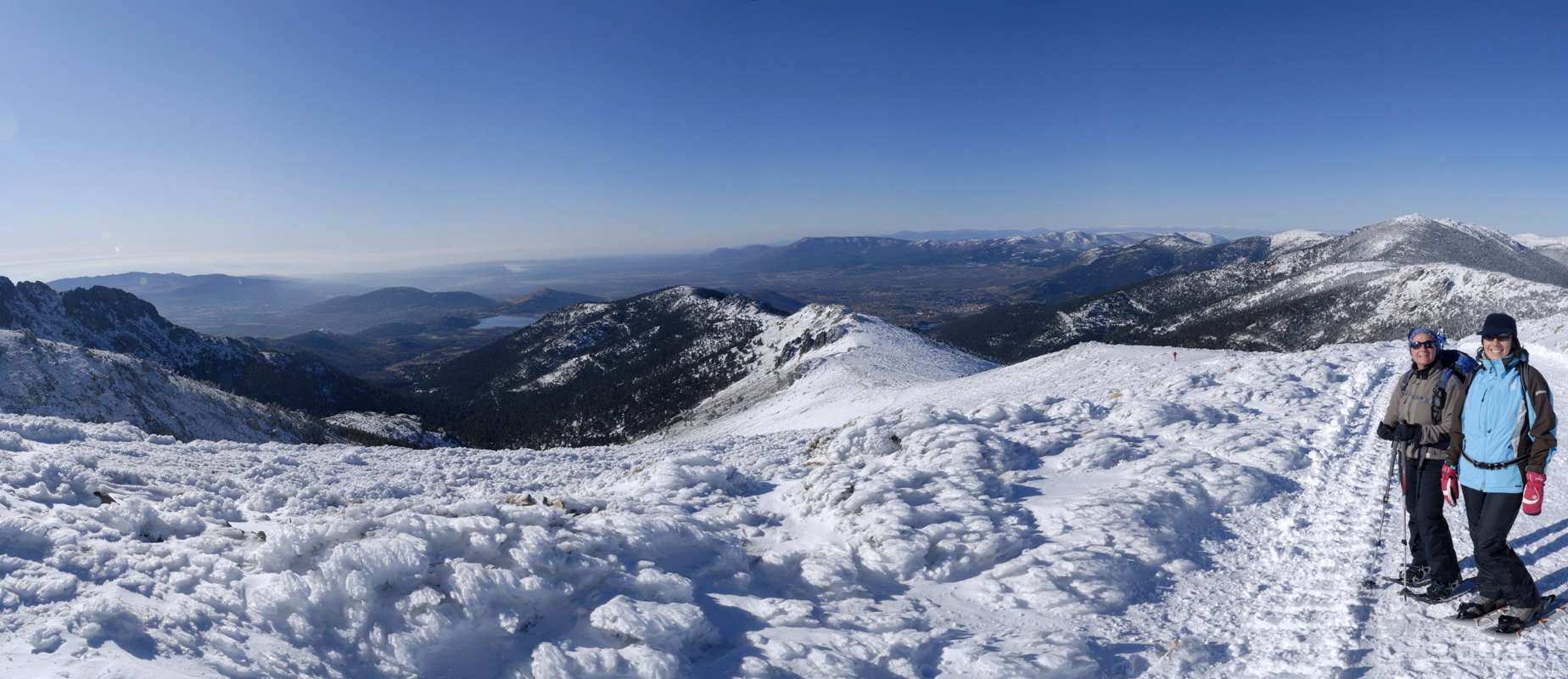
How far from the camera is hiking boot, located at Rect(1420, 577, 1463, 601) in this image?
6480 millimetres

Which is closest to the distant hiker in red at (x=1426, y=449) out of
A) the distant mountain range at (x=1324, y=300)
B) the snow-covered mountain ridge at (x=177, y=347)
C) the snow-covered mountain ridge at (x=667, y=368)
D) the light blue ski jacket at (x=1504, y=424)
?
the light blue ski jacket at (x=1504, y=424)

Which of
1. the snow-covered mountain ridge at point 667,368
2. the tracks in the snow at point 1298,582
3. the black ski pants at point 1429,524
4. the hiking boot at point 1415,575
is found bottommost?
the snow-covered mountain ridge at point 667,368

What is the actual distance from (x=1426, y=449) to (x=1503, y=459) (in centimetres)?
80

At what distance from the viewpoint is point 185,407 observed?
→ 122 ft

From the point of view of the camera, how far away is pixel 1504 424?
19.6ft

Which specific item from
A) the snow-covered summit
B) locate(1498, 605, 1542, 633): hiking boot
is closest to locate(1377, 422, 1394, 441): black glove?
locate(1498, 605, 1542, 633): hiking boot

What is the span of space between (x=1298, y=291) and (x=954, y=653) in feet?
574

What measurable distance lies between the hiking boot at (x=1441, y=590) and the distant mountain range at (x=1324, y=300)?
10540 centimetres

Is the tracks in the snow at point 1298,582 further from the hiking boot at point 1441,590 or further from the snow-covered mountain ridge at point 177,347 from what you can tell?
the snow-covered mountain ridge at point 177,347

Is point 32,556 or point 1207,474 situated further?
point 1207,474

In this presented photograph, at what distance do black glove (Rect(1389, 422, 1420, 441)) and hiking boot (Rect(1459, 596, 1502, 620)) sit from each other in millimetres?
1735

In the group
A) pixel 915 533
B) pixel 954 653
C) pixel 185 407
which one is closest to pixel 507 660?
pixel 954 653

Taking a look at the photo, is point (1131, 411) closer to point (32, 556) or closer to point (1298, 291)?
point (32, 556)

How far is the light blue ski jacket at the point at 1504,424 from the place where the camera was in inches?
227
